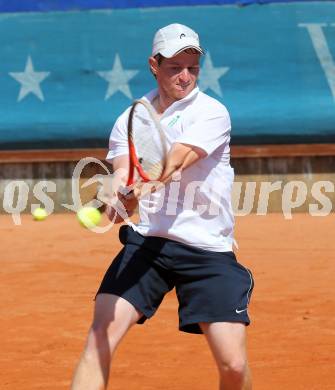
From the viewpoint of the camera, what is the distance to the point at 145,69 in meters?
12.6

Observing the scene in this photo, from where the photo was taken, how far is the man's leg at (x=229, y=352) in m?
3.96

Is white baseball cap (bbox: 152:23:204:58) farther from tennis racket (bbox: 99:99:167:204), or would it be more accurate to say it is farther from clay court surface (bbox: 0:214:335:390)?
clay court surface (bbox: 0:214:335:390)

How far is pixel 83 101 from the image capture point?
12.7m

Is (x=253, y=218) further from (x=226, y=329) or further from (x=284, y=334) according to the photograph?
(x=226, y=329)

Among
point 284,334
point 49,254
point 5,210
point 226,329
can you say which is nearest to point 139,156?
point 226,329

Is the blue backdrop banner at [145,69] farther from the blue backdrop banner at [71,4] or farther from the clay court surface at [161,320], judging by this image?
the clay court surface at [161,320]

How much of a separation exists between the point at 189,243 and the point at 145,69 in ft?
28.5

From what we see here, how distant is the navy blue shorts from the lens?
4.08m

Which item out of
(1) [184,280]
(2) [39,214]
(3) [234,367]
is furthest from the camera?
(2) [39,214]

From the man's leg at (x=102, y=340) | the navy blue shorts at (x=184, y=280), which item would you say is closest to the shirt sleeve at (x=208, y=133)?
the navy blue shorts at (x=184, y=280)

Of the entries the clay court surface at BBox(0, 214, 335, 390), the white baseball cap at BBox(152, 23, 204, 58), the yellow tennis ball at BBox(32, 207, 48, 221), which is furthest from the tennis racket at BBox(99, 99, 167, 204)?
the yellow tennis ball at BBox(32, 207, 48, 221)

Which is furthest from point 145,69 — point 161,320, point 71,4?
point 161,320

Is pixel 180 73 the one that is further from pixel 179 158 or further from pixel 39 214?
pixel 39 214

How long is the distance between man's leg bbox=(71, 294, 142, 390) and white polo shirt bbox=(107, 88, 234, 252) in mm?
373
